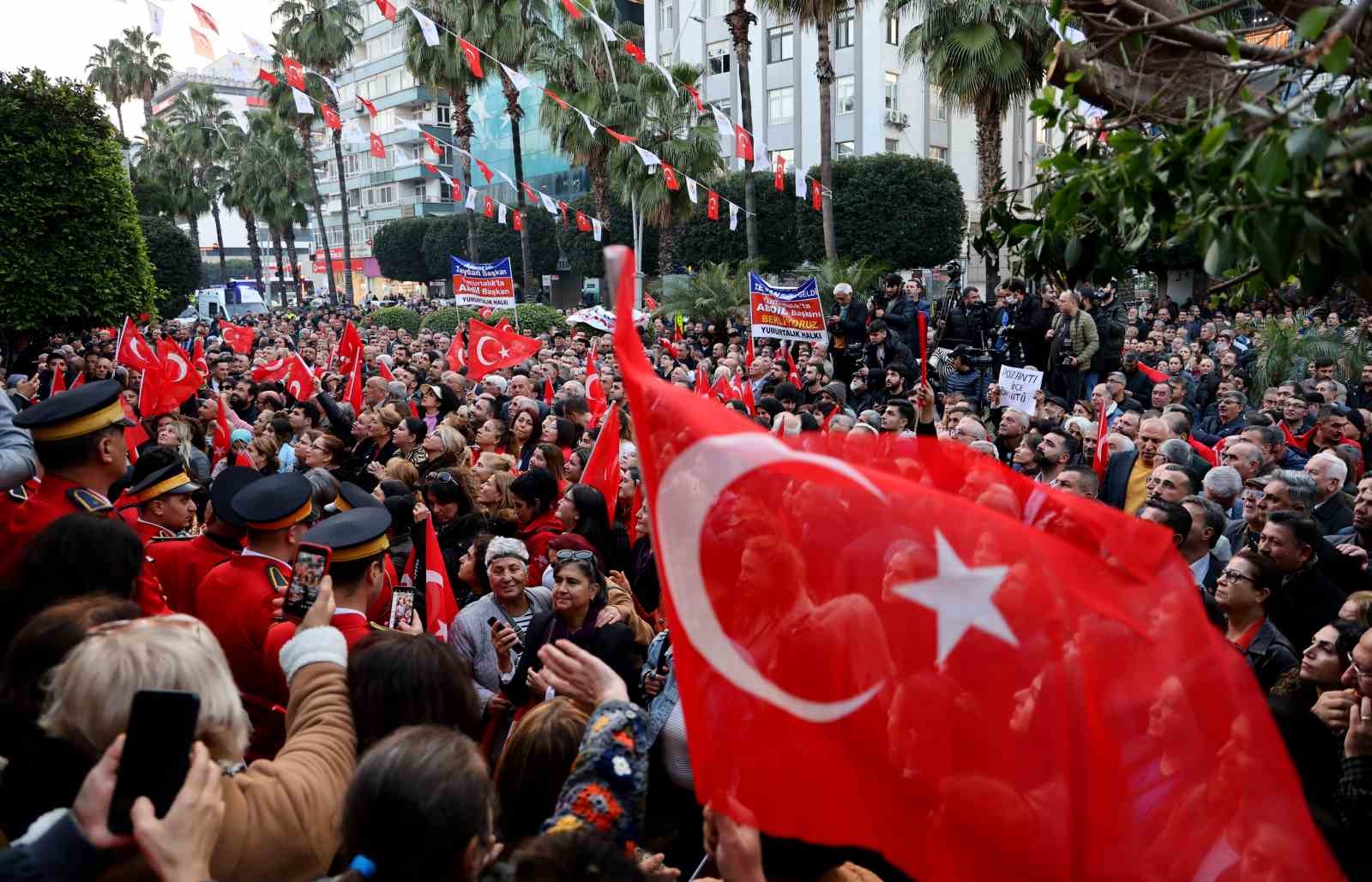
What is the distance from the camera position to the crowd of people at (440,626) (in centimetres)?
198

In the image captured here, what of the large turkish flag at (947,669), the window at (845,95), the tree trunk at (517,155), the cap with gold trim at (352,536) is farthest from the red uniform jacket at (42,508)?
the window at (845,95)

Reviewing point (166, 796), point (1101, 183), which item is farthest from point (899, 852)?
point (1101, 183)

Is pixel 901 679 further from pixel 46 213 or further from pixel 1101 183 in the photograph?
pixel 46 213

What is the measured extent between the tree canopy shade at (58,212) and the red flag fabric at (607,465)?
53.4ft

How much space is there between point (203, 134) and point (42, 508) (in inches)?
2328

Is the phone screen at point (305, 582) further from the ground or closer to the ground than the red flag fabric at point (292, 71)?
closer to the ground

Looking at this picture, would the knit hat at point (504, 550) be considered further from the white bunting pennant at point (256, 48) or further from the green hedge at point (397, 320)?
the green hedge at point (397, 320)

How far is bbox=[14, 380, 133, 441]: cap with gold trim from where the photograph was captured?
4047 mm

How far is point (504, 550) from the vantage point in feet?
14.5

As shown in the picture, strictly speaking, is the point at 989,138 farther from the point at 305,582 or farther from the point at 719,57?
the point at 305,582

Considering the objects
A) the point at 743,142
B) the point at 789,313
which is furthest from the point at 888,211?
the point at 789,313

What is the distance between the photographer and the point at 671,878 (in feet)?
7.69

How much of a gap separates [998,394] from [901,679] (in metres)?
8.85

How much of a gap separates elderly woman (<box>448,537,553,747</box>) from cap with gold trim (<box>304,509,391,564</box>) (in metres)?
0.77
